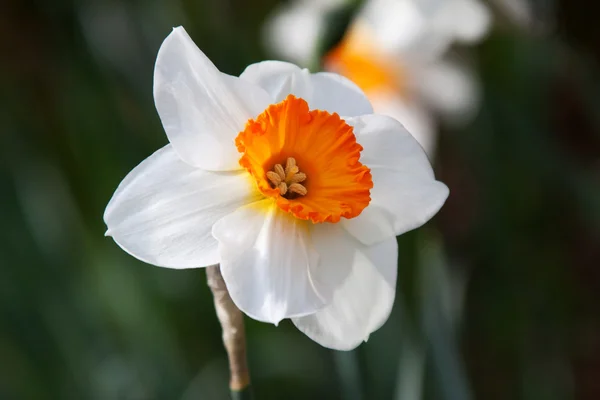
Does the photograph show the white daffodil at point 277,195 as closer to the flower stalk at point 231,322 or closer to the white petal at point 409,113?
the flower stalk at point 231,322

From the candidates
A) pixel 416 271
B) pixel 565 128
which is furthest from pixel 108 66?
pixel 565 128

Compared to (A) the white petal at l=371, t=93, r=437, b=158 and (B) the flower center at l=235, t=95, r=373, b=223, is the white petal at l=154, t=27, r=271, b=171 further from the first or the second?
(A) the white petal at l=371, t=93, r=437, b=158

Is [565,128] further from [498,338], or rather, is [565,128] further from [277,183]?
[277,183]

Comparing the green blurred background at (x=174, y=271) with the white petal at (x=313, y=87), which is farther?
the green blurred background at (x=174, y=271)

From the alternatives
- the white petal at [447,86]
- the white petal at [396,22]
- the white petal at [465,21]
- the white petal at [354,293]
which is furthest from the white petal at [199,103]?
the white petal at [447,86]

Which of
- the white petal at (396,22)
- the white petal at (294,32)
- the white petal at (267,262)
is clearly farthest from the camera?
the white petal at (294,32)
